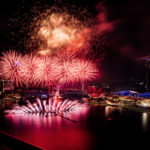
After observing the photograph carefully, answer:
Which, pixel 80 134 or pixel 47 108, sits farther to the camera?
pixel 47 108

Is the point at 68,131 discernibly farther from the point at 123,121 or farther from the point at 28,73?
the point at 28,73

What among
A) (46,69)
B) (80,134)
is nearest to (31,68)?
(46,69)

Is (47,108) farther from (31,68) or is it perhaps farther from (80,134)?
(80,134)

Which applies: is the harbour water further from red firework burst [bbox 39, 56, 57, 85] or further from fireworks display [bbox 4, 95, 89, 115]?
red firework burst [bbox 39, 56, 57, 85]

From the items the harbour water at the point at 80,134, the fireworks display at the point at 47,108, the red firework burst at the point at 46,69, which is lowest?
the harbour water at the point at 80,134

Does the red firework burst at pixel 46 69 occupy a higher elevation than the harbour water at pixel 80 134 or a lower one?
higher

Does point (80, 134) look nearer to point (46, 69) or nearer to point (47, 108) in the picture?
point (46, 69)

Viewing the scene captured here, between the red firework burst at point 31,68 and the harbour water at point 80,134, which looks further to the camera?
the red firework burst at point 31,68

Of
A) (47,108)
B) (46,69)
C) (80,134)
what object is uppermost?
(46,69)

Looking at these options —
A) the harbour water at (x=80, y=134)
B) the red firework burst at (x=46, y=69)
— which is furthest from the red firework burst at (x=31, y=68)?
the harbour water at (x=80, y=134)

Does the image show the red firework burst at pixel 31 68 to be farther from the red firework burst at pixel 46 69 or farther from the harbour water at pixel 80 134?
the harbour water at pixel 80 134

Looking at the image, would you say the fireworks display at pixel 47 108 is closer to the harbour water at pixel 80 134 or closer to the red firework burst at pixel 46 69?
the red firework burst at pixel 46 69

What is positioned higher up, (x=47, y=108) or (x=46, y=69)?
(x=46, y=69)
